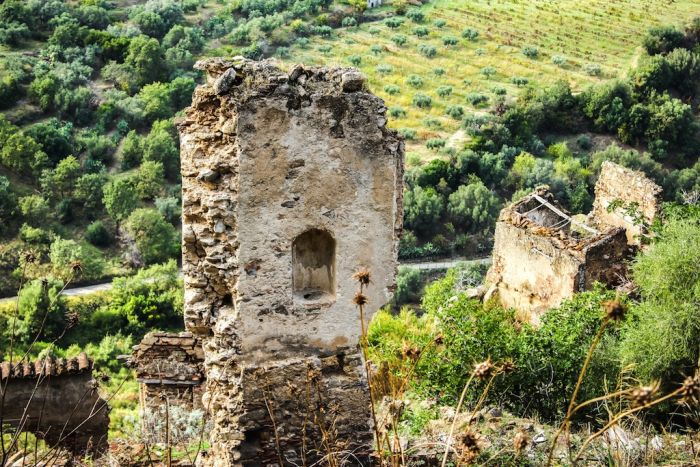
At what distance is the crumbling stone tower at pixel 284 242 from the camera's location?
5500 mm

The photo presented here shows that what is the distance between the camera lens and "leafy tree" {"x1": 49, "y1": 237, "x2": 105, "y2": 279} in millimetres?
26594

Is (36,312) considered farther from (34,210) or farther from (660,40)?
(660,40)

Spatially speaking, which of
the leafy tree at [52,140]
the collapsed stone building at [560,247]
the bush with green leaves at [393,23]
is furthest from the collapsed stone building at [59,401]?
the bush with green leaves at [393,23]

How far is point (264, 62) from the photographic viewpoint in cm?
553

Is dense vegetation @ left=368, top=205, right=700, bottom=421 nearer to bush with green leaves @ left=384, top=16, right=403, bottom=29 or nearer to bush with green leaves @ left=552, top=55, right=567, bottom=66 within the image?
bush with green leaves @ left=552, top=55, right=567, bottom=66

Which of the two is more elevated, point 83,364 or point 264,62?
point 264,62

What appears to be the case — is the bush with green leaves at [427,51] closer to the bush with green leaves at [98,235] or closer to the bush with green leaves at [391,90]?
the bush with green leaves at [391,90]

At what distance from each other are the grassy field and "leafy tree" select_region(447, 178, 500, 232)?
5.40m

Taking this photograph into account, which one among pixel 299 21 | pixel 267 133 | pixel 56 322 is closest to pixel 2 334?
pixel 56 322

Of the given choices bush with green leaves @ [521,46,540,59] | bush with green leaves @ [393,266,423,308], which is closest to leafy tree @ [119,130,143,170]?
bush with green leaves @ [393,266,423,308]

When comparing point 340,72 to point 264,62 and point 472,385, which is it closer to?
point 264,62

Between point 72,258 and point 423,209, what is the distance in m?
12.3

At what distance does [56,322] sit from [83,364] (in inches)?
674

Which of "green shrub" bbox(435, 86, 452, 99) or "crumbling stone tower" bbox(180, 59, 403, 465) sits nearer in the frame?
"crumbling stone tower" bbox(180, 59, 403, 465)
